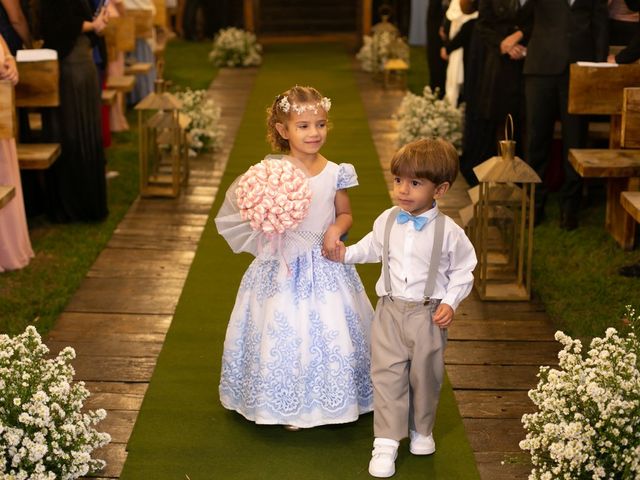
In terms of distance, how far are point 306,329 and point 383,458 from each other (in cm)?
58

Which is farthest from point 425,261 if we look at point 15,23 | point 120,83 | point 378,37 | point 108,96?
point 378,37

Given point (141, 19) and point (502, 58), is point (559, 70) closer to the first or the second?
point (502, 58)

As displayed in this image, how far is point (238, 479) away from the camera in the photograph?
4219mm

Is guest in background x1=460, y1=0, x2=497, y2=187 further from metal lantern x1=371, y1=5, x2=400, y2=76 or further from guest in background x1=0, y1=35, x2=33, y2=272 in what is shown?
metal lantern x1=371, y1=5, x2=400, y2=76

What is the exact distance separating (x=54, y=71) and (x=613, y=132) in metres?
3.47

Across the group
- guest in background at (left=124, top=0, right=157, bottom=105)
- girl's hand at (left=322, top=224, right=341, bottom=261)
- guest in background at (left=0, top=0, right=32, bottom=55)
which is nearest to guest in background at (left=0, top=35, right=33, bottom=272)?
guest in background at (left=0, top=0, right=32, bottom=55)

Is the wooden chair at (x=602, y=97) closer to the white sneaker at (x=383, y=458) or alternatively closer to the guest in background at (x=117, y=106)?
the white sneaker at (x=383, y=458)

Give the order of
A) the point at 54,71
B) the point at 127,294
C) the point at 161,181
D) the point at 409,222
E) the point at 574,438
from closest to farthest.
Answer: the point at 574,438 < the point at 409,222 < the point at 127,294 < the point at 54,71 < the point at 161,181

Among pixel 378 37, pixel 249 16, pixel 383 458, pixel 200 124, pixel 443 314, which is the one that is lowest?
pixel 249 16

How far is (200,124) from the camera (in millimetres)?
10148

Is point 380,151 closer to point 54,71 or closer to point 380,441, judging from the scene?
point 54,71

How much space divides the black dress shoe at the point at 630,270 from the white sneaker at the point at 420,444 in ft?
9.02

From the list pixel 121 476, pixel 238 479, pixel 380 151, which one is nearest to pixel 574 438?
pixel 238 479

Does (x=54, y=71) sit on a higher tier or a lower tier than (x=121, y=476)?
higher
